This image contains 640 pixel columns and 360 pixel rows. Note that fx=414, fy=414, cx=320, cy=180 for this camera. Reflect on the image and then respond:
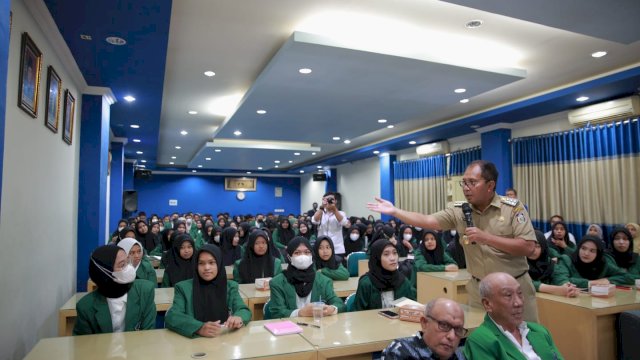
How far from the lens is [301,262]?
3664 millimetres

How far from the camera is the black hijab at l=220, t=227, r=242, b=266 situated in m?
7.72

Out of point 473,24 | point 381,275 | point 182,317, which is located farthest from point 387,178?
point 182,317

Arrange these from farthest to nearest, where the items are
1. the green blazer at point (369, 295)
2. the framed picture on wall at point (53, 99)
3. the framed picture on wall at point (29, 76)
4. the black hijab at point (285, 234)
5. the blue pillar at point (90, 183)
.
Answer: the black hijab at point (285, 234) → the blue pillar at point (90, 183) → the framed picture on wall at point (53, 99) → the green blazer at point (369, 295) → the framed picture on wall at point (29, 76)

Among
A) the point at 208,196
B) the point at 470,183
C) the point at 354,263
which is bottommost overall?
the point at 354,263

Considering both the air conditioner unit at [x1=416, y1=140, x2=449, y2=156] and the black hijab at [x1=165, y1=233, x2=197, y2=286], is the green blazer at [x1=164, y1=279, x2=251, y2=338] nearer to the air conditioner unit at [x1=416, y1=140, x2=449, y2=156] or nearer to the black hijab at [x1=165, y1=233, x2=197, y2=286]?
the black hijab at [x1=165, y1=233, x2=197, y2=286]

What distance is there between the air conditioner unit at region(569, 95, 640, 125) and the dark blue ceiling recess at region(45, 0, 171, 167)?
6640mm

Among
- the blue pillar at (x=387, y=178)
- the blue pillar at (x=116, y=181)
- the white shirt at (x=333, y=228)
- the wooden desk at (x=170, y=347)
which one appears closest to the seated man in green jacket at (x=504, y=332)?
the wooden desk at (x=170, y=347)

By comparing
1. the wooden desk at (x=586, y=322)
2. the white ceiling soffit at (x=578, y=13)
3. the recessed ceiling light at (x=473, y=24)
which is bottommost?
the wooden desk at (x=586, y=322)

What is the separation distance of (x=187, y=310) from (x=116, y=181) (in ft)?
27.3

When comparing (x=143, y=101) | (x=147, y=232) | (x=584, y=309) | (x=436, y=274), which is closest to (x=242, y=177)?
(x=147, y=232)

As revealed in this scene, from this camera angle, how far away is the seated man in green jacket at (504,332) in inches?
84.0

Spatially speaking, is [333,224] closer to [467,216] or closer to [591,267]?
[591,267]

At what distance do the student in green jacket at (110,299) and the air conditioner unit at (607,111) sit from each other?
718 centimetres

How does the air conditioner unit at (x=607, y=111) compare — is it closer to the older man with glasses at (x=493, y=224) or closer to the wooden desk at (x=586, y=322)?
the wooden desk at (x=586, y=322)
